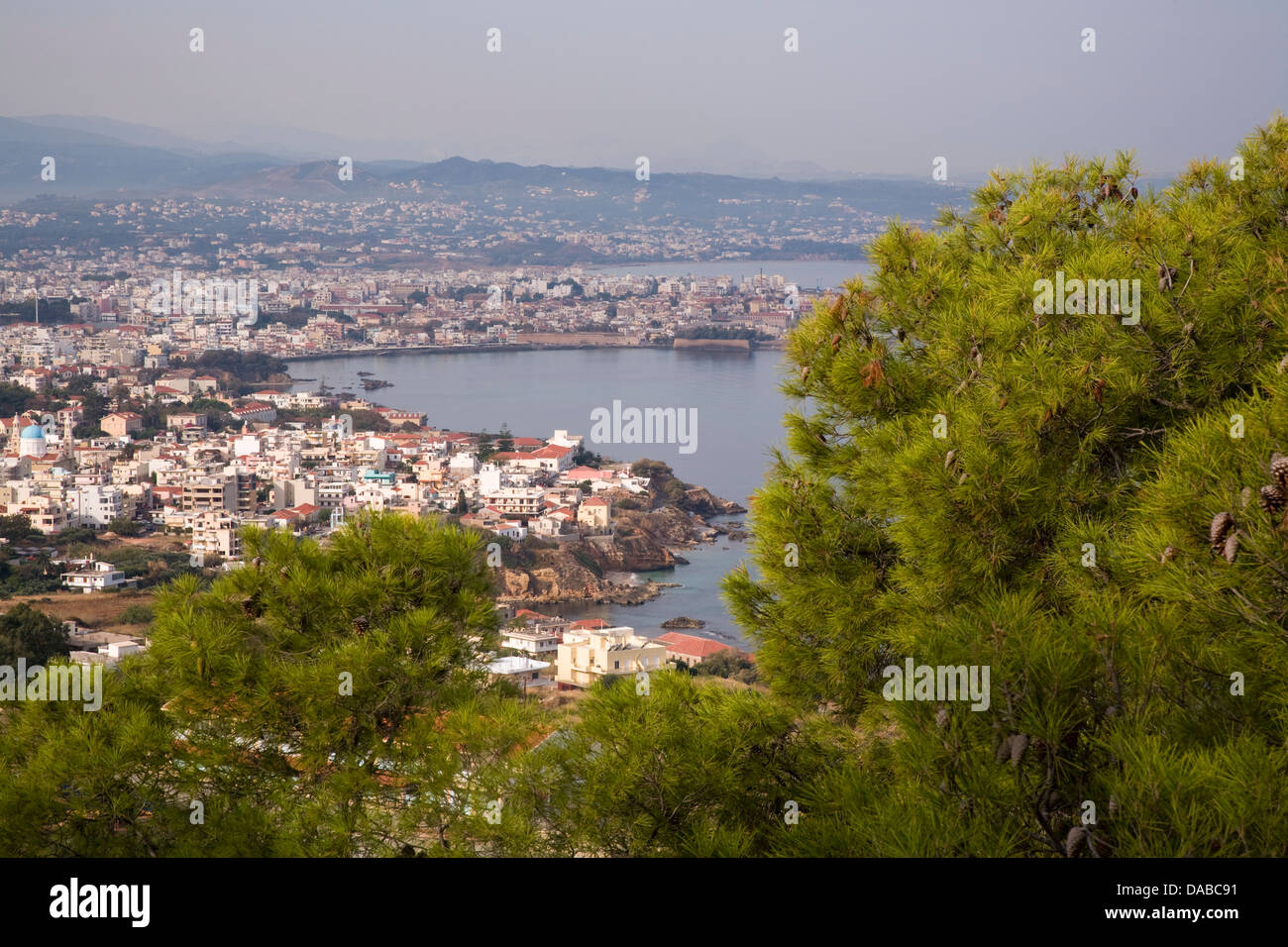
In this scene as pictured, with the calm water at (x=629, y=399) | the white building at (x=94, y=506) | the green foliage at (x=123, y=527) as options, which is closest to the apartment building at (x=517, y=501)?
the calm water at (x=629, y=399)

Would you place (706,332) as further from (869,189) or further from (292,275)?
(292,275)

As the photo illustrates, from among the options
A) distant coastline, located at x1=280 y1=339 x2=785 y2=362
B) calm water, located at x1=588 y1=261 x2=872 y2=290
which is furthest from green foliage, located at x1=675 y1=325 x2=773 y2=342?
calm water, located at x1=588 y1=261 x2=872 y2=290

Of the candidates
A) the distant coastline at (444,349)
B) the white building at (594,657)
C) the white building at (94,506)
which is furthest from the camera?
the distant coastline at (444,349)

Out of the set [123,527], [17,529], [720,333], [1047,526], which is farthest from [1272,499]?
[720,333]

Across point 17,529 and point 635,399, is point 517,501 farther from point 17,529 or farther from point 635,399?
point 17,529

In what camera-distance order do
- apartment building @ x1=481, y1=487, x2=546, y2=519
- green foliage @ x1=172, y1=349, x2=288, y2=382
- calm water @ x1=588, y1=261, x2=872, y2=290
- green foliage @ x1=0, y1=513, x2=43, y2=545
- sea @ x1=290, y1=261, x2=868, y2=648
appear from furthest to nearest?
green foliage @ x1=172, y1=349, x2=288, y2=382 → calm water @ x1=588, y1=261, x2=872, y2=290 → apartment building @ x1=481, y1=487, x2=546, y2=519 → green foliage @ x1=0, y1=513, x2=43, y2=545 → sea @ x1=290, y1=261, x2=868, y2=648

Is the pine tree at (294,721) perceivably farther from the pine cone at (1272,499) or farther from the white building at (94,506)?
the white building at (94,506)

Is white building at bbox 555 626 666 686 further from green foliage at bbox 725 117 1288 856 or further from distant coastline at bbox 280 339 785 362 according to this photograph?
distant coastline at bbox 280 339 785 362
